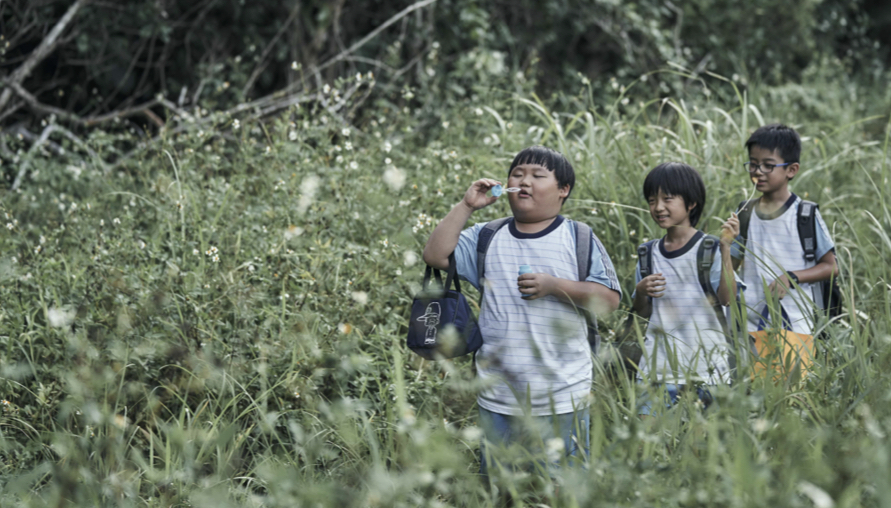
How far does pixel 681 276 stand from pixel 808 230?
65cm

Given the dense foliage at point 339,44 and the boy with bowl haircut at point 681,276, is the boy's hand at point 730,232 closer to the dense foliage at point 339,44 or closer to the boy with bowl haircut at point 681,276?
the boy with bowl haircut at point 681,276

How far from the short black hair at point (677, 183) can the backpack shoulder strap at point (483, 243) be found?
61 cm

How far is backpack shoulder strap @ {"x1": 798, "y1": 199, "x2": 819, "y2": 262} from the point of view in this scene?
3.00 metres

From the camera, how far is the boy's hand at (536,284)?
2322mm

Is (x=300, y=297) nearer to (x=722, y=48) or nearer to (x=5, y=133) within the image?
(x=5, y=133)

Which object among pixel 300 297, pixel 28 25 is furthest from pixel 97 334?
Answer: pixel 28 25

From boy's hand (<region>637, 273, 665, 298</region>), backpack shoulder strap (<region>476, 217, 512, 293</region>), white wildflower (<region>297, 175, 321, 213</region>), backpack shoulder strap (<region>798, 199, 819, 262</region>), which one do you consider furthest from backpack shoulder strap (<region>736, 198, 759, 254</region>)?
white wildflower (<region>297, 175, 321, 213</region>)

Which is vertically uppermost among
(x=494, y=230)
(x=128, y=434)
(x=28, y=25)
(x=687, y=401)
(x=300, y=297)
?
(x=28, y=25)

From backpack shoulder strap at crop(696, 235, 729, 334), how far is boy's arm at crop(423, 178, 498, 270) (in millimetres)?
815

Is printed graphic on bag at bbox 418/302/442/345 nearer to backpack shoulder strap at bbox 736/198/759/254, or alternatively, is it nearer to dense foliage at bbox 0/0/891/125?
backpack shoulder strap at bbox 736/198/759/254

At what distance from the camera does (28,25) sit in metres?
5.71

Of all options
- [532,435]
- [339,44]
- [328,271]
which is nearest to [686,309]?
[532,435]

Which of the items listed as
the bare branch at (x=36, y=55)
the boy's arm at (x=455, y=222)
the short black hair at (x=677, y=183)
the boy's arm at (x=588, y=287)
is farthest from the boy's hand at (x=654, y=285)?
the bare branch at (x=36, y=55)

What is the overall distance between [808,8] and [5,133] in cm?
789
